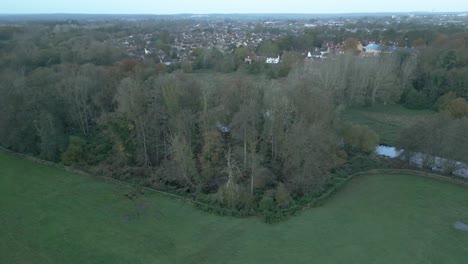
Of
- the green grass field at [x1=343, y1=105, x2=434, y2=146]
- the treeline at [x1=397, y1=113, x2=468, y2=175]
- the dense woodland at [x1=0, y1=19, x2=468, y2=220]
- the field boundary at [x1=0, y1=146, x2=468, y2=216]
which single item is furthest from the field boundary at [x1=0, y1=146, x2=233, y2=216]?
the green grass field at [x1=343, y1=105, x2=434, y2=146]

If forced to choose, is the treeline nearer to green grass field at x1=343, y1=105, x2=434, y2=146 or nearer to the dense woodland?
the dense woodland

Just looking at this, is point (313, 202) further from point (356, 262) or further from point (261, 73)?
point (261, 73)

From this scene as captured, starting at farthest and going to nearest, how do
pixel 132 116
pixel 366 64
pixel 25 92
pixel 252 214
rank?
pixel 366 64, pixel 25 92, pixel 132 116, pixel 252 214

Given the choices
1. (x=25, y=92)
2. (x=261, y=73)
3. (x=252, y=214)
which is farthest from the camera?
(x=261, y=73)

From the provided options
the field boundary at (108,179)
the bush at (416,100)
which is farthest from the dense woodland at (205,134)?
the bush at (416,100)

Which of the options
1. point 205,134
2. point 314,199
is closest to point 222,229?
point 314,199

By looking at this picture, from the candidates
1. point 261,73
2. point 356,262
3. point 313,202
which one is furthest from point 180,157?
point 261,73

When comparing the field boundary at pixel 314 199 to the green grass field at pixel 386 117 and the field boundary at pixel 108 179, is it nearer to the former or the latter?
the field boundary at pixel 108 179
